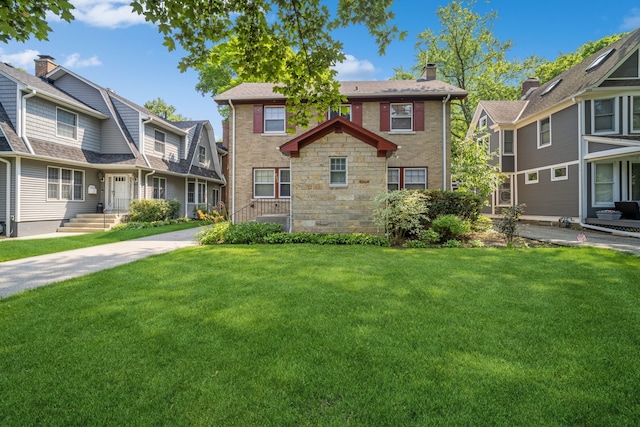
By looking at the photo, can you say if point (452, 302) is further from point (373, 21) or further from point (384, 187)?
point (384, 187)

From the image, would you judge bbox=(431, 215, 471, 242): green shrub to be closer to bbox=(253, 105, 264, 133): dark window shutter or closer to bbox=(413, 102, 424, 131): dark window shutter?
bbox=(413, 102, 424, 131): dark window shutter

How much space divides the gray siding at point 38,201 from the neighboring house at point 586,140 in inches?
903

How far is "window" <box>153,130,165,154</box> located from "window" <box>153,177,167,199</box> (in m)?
1.74

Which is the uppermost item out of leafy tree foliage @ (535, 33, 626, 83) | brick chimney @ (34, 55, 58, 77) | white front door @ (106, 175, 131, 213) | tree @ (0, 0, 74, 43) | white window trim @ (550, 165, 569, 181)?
leafy tree foliage @ (535, 33, 626, 83)

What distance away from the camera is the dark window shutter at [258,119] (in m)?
14.6

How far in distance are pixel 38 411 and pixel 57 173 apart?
52.7ft

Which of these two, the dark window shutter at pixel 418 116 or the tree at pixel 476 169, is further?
the dark window shutter at pixel 418 116

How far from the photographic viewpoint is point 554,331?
10.9 ft

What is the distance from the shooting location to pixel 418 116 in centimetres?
1445

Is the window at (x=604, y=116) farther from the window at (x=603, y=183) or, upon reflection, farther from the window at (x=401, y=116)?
the window at (x=401, y=116)

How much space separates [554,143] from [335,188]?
12219 millimetres

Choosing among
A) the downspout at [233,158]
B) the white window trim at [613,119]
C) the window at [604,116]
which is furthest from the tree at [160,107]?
the window at [604,116]

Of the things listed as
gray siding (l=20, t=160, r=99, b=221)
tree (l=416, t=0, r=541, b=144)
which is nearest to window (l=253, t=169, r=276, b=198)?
gray siding (l=20, t=160, r=99, b=221)

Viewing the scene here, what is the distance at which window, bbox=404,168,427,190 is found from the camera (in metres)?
14.6
